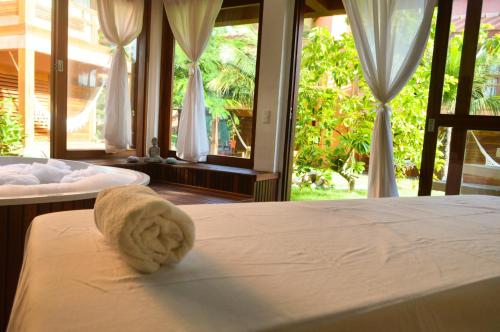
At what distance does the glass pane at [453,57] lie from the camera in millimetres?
2455

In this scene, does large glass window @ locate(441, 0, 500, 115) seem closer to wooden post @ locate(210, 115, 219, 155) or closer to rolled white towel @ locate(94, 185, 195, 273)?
wooden post @ locate(210, 115, 219, 155)

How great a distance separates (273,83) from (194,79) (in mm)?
763

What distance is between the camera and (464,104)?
244 cm

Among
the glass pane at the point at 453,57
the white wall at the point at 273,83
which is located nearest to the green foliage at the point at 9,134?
the white wall at the point at 273,83

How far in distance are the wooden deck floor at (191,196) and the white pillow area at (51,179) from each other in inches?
17.4

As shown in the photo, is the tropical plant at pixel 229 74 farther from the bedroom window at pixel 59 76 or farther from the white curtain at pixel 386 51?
the white curtain at pixel 386 51

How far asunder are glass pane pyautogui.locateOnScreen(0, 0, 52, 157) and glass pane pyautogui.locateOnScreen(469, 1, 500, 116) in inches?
142

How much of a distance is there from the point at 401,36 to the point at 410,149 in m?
2.16

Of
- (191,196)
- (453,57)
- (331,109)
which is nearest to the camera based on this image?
(453,57)

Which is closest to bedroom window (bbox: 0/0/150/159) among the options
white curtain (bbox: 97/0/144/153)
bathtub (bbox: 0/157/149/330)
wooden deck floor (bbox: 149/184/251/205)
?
white curtain (bbox: 97/0/144/153)

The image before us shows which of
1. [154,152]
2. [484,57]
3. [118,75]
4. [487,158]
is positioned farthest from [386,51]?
[118,75]

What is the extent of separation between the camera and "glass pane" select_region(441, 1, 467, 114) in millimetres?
2455

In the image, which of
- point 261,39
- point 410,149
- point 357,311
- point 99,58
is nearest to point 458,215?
point 357,311

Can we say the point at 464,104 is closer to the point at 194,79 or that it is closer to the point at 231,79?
the point at 231,79
